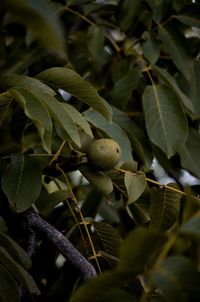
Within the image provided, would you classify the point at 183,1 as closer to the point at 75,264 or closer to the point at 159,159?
the point at 159,159

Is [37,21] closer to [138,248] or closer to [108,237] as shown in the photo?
[138,248]

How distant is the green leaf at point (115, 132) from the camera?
4.79ft

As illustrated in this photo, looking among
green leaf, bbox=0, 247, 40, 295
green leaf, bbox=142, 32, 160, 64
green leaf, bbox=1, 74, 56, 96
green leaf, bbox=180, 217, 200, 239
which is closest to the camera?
green leaf, bbox=180, 217, 200, 239

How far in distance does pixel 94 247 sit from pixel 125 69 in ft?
2.12

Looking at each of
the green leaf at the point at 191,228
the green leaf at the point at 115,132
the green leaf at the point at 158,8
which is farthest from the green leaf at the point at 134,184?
the green leaf at the point at 158,8

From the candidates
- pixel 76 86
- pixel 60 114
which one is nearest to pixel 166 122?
pixel 76 86

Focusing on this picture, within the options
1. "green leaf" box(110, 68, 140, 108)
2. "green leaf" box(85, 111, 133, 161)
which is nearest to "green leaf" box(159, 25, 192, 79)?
"green leaf" box(110, 68, 140, 108)

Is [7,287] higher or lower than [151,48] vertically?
lower

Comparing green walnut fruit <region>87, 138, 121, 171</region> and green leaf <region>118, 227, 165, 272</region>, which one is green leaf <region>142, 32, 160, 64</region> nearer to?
green walnut fruit <region>87, 138, 121, 171</region>

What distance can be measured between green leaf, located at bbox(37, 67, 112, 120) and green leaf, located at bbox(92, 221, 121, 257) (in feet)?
0.88

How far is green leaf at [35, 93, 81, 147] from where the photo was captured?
1175 mm

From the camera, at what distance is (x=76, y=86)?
131 centimetres

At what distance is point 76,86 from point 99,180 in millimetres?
229

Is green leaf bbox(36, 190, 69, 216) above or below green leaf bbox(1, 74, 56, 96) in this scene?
below
